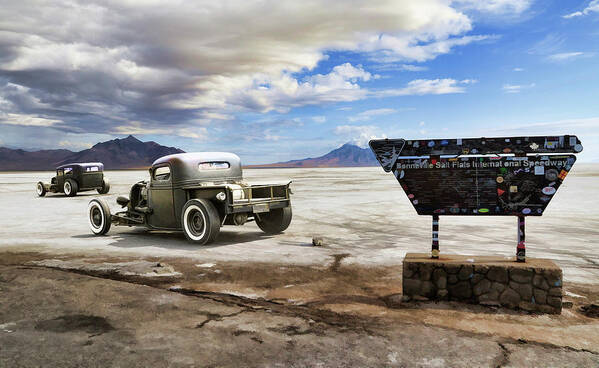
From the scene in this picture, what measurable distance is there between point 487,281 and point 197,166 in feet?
21.9

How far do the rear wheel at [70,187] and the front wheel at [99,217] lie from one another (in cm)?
1498

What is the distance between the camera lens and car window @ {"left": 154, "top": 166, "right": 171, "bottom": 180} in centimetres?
992

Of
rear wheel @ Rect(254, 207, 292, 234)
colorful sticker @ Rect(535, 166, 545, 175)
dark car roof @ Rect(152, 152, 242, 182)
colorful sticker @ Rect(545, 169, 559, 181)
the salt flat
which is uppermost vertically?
dark car roof @ Rect(152, 152, 242, 182)

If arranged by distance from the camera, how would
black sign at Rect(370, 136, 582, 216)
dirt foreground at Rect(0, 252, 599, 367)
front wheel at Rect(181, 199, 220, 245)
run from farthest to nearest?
front wheel at Rect(181, 199, 220, 245)
black sign at Rect(370, 136, 582, 216)
dirt foreground at Rect(0, 252, 599, 367)

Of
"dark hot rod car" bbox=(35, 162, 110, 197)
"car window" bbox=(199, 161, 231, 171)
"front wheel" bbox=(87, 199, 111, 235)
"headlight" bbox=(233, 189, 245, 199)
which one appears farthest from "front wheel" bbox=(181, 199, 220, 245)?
"dark hot rod car" bbox=(35, 162, 110, 197)

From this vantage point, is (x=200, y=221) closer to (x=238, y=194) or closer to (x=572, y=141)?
(x=238, y=194)

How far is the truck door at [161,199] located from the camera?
9812 mm

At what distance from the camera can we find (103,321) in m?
4.62

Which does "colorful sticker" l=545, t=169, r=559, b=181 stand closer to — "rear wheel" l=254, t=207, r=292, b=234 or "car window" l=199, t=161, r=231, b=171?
"rear wheel" l=254, t=207, r=292, b=234

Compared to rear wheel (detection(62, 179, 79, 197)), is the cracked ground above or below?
below

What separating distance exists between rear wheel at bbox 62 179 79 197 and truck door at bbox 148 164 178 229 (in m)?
16.5

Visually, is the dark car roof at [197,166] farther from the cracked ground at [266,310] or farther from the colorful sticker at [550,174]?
the colorful sticker at [550,174]

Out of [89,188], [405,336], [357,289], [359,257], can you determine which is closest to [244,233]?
[359,257]

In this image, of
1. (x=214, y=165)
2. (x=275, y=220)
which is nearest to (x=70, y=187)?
(x=214, y=165)
